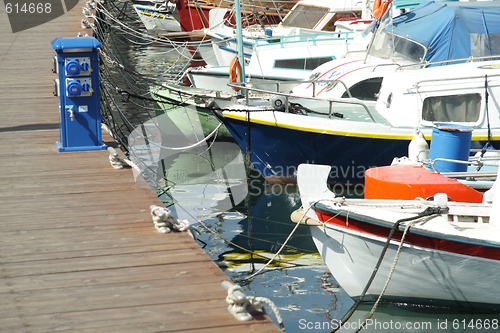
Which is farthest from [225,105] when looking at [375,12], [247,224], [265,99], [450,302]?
[450,302]

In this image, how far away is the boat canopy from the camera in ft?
30.9

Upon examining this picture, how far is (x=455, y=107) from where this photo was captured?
328 inches

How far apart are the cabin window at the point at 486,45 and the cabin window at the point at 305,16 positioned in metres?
7.16

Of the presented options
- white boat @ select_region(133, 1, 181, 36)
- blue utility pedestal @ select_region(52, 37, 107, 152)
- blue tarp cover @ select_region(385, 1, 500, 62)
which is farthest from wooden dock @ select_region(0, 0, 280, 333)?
white boat @ select_region(133, 1, 181, 36)

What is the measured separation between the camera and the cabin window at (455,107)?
8258mm

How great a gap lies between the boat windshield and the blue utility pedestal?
630cm

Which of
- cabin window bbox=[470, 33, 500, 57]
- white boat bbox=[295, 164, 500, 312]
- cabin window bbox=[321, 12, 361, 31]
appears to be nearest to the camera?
white boat bbox=[295, 164, 500, 312]

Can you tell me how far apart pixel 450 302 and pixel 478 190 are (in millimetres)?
1562

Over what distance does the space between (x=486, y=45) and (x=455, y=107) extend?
194cm

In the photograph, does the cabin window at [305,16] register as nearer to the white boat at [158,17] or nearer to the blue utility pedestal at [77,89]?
the blue utility pedestal at [77,89]

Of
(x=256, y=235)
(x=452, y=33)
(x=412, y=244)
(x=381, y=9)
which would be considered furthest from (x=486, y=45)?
(x=412, y=244)
